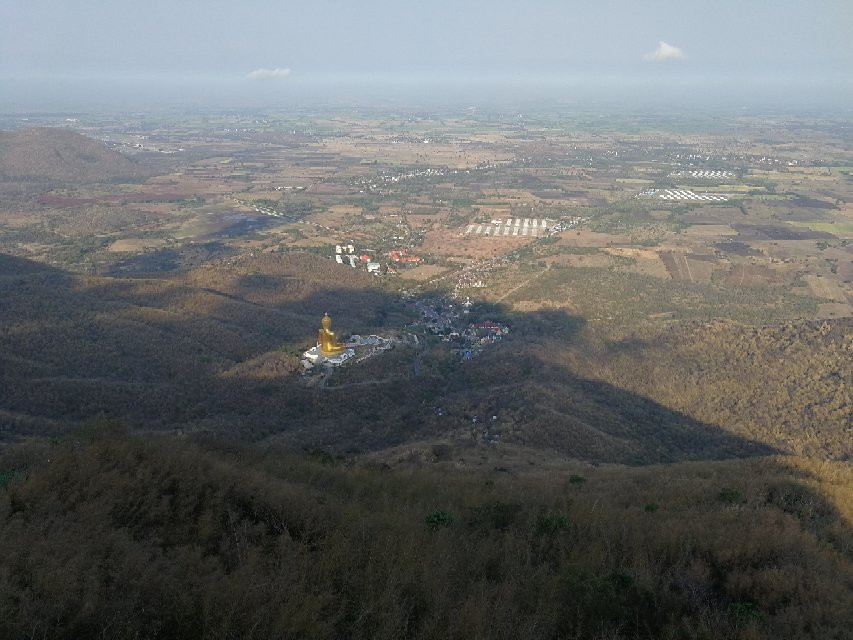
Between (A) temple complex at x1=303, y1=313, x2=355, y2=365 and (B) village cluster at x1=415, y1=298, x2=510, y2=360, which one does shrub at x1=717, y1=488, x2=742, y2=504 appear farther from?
(B) village cluster at x1=415, y1=298, x2=510, y2=360

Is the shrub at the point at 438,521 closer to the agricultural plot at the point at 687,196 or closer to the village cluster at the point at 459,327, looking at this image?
the village cluster at the point at 459,327

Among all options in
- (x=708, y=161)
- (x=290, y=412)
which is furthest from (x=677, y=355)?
(x=708, y=161)

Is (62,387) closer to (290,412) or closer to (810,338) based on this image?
(290,412)

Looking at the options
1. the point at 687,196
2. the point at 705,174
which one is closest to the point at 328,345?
the point at 687,196

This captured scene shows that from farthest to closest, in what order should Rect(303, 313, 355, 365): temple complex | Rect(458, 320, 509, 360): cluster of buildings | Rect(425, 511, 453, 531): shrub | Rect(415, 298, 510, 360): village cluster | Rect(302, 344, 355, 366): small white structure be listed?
Rect(415, 298, 510, 360): village cluster
Rect(458, 320, 509, 360): cluster of buildings
Rect(303, 313, 355, 365): temple complex
Rect(302, 344, 355, 366): small white structure
Rect(425, 511, 453, 531): shrub

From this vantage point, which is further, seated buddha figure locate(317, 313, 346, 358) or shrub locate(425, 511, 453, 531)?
seated buddha figure locate(317, 313, 346, 358)

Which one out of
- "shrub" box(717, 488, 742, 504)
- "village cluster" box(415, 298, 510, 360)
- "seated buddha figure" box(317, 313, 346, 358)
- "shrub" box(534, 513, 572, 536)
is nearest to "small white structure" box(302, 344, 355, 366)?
"seated buddha figure" box(317, 313, 346, 358)

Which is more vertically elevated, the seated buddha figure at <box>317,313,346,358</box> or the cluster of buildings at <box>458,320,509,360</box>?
the seated buddha figure at <box>317,313,346,358</box>

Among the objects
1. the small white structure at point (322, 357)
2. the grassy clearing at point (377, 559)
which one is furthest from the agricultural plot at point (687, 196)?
the grassy clearing at point (377, 559)

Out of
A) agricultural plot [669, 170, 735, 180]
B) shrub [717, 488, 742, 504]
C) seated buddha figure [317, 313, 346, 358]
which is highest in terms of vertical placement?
agricultural plot [669, 170, 735, 180]
